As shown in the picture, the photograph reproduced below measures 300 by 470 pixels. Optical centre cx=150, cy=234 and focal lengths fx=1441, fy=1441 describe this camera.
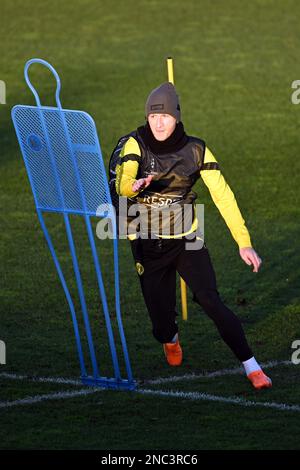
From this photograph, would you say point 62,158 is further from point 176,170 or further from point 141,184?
point 176,170

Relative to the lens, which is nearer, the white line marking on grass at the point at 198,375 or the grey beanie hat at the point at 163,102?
the grey beanie hat at the point at 163,102

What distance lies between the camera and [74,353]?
1131 centimetres

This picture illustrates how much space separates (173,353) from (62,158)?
1923mm

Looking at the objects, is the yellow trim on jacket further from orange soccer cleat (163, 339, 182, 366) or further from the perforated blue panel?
orange soccer cleat (163, 339, 182, 366)

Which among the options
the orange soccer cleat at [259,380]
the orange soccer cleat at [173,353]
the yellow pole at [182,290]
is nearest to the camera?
the orange soccer cleat at [259,380]

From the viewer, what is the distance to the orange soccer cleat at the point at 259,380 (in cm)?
1020

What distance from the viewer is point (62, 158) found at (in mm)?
9859

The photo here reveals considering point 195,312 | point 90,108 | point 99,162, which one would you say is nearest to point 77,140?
point 99,162

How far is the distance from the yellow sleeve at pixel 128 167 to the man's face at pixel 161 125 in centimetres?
17

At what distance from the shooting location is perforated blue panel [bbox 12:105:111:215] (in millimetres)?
9602

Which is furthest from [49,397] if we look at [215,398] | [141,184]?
[141,184]

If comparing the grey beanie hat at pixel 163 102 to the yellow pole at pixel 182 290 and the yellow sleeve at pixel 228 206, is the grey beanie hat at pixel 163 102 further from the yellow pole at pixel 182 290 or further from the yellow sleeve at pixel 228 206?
the yellow pole at pixel 182 290

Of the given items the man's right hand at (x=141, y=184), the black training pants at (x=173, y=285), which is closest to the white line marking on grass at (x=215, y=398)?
the black training pants at (x=173, y=285)

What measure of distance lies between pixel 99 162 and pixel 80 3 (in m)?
21.5
